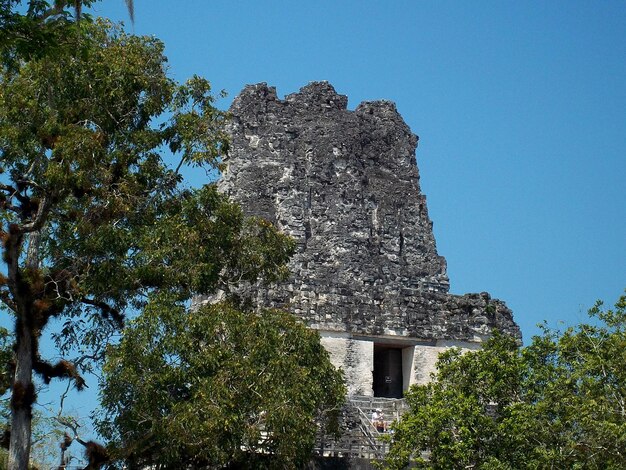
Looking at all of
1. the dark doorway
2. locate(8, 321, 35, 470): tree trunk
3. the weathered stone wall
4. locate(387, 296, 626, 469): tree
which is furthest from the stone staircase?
locate(8, 321, 35, 470): tree trunk

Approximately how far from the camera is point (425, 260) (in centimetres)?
2261

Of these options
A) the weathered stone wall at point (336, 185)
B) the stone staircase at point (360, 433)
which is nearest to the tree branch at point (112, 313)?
the stone staircase at point (360, 433)

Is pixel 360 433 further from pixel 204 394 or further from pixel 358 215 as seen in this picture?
pixel 358 215

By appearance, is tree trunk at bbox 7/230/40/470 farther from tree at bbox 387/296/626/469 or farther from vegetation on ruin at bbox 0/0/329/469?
tree at bbox 387/296/626/469

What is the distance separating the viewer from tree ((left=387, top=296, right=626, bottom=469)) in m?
12.7

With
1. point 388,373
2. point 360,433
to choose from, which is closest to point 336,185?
point 388,373

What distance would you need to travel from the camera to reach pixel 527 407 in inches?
522

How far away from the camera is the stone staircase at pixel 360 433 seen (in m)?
15.3

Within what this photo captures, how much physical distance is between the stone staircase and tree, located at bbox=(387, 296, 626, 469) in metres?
0.79

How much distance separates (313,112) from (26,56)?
14417mm

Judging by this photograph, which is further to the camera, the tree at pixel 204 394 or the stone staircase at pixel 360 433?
the stone staircase at pixel 360 433

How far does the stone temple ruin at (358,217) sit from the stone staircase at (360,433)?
4.65ft

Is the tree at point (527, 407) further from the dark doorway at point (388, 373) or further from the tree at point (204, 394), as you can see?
the dark doorway at point (388, 373)

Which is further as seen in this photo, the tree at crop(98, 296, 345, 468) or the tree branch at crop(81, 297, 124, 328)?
the tree branch at crop(81, 297, 124, 328)
